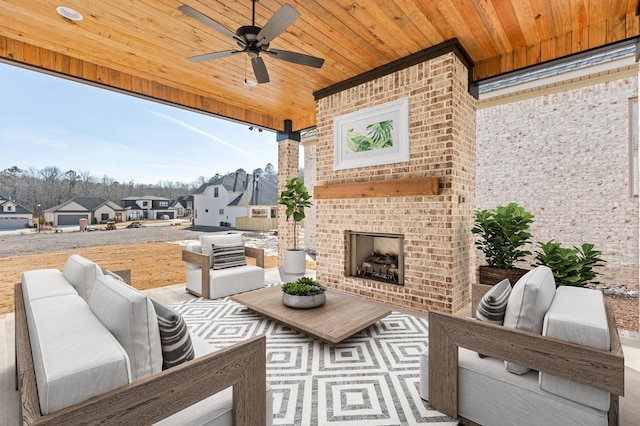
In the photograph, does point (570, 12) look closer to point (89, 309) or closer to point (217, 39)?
point (217, 39)

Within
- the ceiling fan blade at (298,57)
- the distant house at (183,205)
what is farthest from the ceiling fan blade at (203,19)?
the distant house at (183,205)

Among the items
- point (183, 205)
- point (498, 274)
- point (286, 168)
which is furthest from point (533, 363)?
point (183, 205)

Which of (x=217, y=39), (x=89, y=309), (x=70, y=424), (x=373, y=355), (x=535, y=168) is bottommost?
(x=373, y=355)

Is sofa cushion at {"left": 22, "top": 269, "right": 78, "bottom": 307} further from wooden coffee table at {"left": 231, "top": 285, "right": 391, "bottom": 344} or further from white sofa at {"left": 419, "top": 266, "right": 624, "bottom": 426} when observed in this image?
white sofa at {"left": 419, "top": 266, "right": 624, "bottom": 426}

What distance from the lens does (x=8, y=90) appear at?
429 centimetres

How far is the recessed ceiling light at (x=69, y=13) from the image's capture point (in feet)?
8.79

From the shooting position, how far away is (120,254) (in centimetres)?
613

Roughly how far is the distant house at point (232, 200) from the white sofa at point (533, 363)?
7.05m

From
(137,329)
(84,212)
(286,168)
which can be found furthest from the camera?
(286,168)

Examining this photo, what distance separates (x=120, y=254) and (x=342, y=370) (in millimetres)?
5938

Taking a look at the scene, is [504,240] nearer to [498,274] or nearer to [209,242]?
[498,274]

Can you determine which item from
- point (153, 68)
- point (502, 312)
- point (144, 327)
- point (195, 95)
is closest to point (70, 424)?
point (144, 327)

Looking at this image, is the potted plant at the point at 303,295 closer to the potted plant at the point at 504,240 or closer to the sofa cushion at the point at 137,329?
the sofa cushion at the point at 137,329

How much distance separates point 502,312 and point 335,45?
3.08 metres
